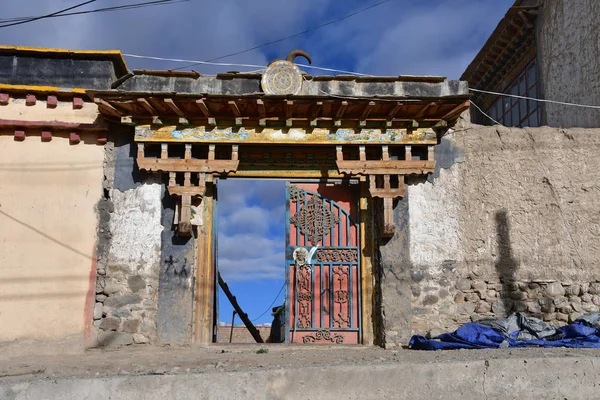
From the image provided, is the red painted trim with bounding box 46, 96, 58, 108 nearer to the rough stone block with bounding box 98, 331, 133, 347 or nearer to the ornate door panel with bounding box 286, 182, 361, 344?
the rough stone block with bounding box 98, 331, 133, 347

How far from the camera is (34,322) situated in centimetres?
677

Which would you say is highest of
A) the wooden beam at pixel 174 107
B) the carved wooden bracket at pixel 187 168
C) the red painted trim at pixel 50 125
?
the wooden beam at pixel 174 107

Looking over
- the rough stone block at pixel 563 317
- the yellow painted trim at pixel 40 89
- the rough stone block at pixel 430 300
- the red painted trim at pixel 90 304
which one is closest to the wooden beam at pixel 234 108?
the yellow painted trim at pixel 40 89

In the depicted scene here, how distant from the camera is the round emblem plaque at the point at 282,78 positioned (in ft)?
23.4

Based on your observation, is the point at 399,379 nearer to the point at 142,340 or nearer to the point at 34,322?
the point at 142,340

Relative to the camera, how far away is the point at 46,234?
7.02 meters

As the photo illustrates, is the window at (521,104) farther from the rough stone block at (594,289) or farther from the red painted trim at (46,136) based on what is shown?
the red painted trim at (46,136)

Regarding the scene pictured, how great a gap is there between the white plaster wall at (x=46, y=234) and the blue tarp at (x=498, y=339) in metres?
4.12

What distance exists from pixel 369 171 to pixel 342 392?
142 inches

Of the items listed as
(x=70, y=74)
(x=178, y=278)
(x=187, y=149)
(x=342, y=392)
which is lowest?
(x=342, y=392)

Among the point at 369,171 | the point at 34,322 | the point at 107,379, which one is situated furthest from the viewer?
the point at 369,171

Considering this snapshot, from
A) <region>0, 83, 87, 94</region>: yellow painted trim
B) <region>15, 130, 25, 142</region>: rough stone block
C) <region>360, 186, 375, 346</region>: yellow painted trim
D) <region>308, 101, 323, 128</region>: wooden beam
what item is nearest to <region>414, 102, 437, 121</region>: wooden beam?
<region>360, 186, 375, 346</region>: yellow painted trim

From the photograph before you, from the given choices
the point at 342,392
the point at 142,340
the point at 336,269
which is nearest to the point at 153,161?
the point at 142,340

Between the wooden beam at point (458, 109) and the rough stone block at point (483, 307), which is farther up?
the wooden beam at point (458, 109)
